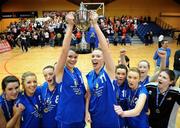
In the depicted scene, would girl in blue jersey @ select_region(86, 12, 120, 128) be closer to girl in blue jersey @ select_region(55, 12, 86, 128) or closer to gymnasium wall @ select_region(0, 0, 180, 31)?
girl in blue jersey @ select_region(55, 12, 86, 128)

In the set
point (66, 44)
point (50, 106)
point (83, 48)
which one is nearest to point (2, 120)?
point (50, 106)

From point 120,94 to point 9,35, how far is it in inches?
736

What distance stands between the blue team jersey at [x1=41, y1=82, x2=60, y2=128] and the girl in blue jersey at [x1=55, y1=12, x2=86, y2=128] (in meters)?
0.30

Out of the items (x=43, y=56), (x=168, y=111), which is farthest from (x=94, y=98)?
(x=43, y=56)

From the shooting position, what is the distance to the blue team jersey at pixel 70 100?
3.46 m

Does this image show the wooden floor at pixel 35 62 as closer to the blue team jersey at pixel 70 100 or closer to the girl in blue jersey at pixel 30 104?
the girl in blue jersey at pixel 30 104

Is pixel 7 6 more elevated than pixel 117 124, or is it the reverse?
pixel 7 6

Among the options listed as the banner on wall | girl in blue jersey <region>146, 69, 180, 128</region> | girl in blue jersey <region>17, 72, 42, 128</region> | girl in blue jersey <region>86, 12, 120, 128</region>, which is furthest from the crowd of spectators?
girl in blue jersey <region>86, 12, 120, 128</region>

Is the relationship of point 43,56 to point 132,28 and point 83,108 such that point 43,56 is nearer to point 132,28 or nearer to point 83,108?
point 132,28

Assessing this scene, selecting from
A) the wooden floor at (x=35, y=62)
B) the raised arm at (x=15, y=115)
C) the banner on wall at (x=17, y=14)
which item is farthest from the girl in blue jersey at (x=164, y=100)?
the banner on wall at (x=17, y=14)

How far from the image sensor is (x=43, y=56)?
16891 mm

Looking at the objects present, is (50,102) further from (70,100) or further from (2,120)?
(2,120)

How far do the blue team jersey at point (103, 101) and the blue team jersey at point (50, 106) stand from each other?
1.97 ft

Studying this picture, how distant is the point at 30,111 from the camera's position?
360 cm
